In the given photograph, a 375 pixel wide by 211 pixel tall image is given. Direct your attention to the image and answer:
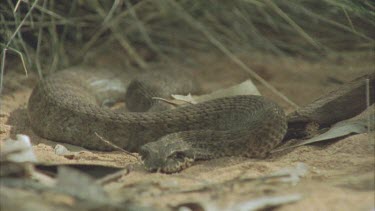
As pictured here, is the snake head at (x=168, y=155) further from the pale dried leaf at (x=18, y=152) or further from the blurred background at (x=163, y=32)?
the blurred background at (x=163, y=32)

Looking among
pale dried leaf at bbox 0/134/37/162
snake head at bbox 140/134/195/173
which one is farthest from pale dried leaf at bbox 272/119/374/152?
pale dried leaf at bbox 0/134/37/162

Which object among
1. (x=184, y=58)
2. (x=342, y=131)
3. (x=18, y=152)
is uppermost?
(x=18, y=152)

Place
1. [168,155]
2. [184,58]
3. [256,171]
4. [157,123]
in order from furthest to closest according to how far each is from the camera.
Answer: [184,58] → [157,123] → [168,155] → [256,171]

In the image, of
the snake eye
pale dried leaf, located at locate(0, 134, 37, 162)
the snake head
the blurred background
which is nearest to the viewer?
pale dried leaf, located at locate(0, 134, 37, 162)

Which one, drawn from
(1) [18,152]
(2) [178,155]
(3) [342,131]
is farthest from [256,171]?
(1) [18,152]

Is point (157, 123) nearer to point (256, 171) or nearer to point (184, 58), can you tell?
point (256, 171)

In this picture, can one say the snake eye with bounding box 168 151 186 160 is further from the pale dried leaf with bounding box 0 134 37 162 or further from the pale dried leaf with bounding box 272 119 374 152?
the pale dried leaf with bounding box 0 134 37 162
